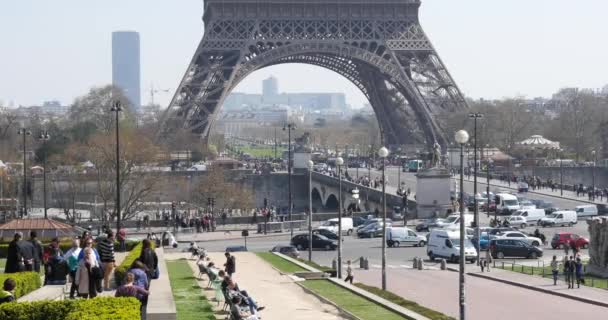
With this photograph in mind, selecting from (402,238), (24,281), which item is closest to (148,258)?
(24,281)

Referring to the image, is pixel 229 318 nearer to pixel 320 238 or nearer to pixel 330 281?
pixel 330 281

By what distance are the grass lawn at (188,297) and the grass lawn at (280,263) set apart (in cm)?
385

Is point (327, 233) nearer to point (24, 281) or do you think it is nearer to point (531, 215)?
point (531, 215)

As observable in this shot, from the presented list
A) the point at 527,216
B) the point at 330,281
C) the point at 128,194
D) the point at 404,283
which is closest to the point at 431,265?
the point at 404,283

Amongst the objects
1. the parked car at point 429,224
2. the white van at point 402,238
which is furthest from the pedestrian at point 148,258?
the parked car at point 429,224

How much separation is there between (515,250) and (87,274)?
3300cm

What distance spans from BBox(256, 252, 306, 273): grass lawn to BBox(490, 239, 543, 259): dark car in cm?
1066

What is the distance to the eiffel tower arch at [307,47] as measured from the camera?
121 meters

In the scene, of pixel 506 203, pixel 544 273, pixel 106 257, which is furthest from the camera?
pixel 506 203

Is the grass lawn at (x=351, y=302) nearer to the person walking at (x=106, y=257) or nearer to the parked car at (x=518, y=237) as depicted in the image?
the person walking at (x=106, y=257)

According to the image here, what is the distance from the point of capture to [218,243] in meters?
66.9

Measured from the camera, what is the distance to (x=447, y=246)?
Result: 53.8m

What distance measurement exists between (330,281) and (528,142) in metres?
104

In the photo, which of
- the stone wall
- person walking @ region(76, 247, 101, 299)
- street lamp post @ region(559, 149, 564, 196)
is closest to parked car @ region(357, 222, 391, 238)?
the stone wall
